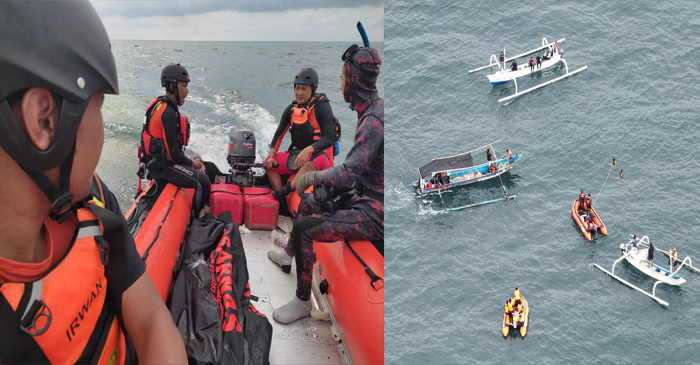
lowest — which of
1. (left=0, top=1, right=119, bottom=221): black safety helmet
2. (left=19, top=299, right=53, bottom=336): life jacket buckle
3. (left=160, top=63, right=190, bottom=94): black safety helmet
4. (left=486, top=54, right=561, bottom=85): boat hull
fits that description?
(left=19, top=299, right=53, bottom=336): life jacket buckle

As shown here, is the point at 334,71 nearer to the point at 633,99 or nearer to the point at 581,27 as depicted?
the point at 633,99

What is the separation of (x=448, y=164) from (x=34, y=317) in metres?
35.8

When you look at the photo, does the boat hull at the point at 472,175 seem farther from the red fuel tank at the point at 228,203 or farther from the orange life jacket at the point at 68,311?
the orange life jacket at the point at 68,311

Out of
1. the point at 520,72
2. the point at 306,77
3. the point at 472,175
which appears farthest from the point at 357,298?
the point at 520,72

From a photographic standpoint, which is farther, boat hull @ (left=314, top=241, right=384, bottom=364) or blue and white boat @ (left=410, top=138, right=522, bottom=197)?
blue and white boat @ (left=410, top=138, right=522, bottom=197)

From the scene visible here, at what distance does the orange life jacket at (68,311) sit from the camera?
99 centimetres

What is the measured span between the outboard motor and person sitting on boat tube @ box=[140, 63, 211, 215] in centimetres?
86

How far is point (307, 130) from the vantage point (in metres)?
6.21

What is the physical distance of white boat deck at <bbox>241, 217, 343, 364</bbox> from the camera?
11.5 ft

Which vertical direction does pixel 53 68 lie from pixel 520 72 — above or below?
below

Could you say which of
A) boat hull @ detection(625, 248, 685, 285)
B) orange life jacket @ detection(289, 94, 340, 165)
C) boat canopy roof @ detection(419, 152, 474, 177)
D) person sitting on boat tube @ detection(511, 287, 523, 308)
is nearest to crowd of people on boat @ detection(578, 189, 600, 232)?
boat hull @ detection(625, 248, 685, 285)

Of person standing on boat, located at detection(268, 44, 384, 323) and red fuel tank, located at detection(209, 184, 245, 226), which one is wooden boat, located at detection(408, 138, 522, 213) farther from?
person standing on boat, located at detection(268, 44, 384, 323)

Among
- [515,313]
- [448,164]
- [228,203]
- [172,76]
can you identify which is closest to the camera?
[172,76]

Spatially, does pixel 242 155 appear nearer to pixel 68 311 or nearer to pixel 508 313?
pixel 68 311
